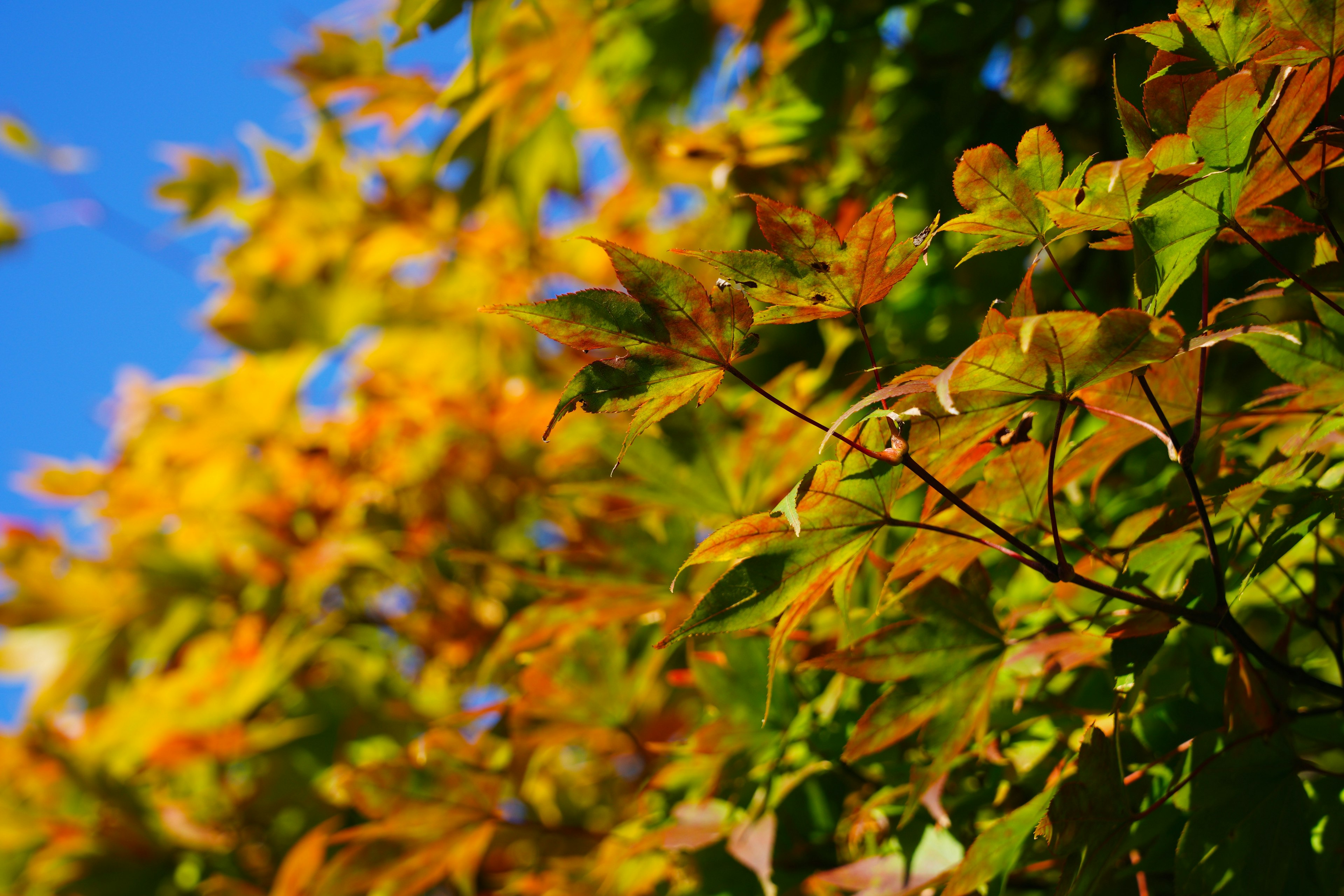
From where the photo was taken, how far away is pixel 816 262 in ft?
1.37

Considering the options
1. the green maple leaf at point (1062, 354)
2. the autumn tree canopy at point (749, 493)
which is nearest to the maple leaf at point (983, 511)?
the autumn tree canopy at point (749, 493)

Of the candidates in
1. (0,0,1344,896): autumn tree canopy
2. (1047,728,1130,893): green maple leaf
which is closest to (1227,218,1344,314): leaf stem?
(0,0,1344,896): autumn tree canopy

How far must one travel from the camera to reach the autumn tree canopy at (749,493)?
0.42 metres

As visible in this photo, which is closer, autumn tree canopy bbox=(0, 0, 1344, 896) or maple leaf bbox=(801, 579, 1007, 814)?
autumn tree canopy bbox=(0, 0, 1344, 896)

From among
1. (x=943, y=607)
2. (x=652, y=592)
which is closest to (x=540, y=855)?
(x=652, y=592)

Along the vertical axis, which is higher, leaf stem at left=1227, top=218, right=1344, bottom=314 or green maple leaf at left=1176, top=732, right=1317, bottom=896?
leaf stem at left=1227, top=218, right=1344, bottom=314

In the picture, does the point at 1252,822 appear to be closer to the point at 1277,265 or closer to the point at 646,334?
the point at 1277,265

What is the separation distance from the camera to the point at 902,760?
0.71m

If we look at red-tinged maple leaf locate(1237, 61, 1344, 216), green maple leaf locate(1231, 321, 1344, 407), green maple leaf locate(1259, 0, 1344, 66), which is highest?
green maple leaf locate(1259, 0, 1344, 66)

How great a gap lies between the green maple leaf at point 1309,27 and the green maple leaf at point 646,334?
0.24 m

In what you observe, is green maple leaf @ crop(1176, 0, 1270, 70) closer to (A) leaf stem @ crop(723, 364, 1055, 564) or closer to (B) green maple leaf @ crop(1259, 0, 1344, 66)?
(B) green maple leaf @ crop(1259, 0, 1344, 66)

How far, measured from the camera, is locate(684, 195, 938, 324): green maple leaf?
408mm

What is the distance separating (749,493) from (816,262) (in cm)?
43

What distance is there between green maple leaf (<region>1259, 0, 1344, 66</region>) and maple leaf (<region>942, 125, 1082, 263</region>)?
0.30ft
